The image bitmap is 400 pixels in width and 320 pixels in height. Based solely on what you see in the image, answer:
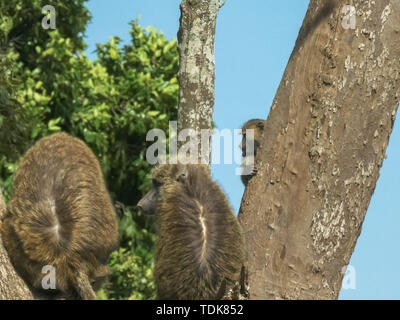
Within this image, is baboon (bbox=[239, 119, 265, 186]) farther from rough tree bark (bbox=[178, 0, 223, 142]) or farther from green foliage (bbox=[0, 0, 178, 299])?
green foliage (bbox=[0, 0, 178, 299])

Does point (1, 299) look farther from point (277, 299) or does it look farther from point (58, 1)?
point (58, 1)

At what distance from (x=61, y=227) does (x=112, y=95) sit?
48.2ft

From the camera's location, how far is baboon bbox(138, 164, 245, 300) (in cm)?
576

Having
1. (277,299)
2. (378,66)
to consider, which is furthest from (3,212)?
(378,66)

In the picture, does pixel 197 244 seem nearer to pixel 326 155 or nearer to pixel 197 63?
pixel 326 155

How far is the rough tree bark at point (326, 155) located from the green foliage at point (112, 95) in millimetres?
13801

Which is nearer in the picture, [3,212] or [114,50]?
[3,212]

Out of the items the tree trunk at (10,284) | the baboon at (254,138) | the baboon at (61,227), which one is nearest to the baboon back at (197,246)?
the baboon at (61,227)

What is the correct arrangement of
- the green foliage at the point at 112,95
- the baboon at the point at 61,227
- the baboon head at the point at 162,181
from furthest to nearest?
the green foliage at the point at 112,95 < the baboon at the point at 61,227 < the baboon head at the point at 162,181

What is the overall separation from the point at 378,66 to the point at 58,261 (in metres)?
3.35

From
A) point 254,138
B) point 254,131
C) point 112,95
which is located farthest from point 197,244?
point 112,95

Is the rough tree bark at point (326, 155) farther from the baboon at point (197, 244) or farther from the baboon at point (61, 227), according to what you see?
the baboon at point (61, 227)

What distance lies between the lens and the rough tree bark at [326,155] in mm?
5312
